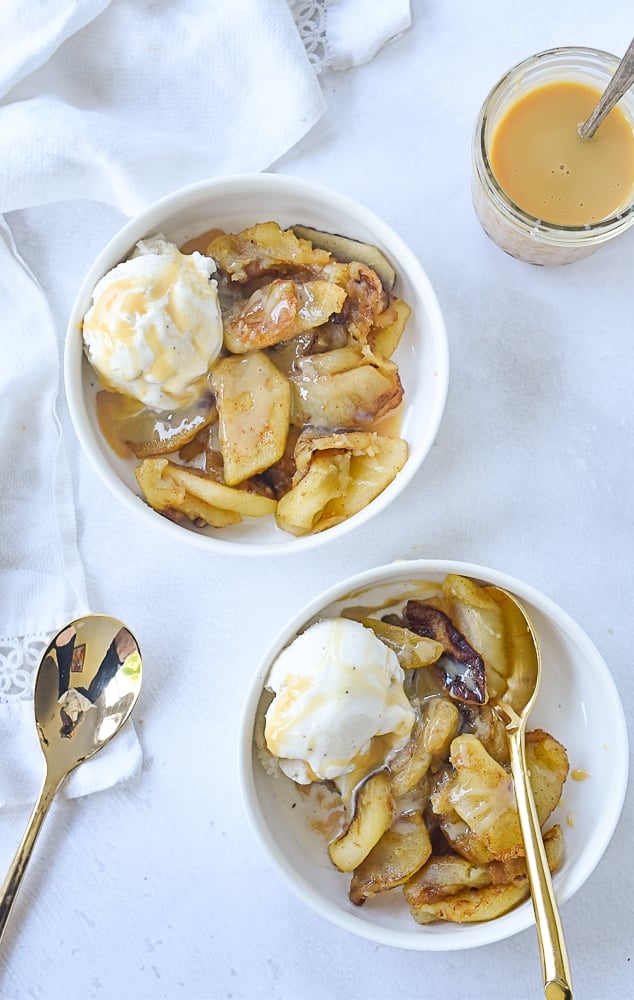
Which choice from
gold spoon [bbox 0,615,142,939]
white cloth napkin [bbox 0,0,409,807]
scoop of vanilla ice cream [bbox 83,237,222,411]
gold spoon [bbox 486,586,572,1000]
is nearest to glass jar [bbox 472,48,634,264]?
white cloth napkin [bbox 0,0,409,807]

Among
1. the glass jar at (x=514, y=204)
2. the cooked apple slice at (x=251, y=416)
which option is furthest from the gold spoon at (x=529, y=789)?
the glass jar at (x=514, y=204)

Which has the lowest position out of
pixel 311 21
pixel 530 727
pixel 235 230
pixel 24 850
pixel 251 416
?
pixel 530 727

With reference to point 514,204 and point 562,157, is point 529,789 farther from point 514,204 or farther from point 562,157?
point 562,157

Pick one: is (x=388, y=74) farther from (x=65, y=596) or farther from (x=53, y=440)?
(x=65, y=596)

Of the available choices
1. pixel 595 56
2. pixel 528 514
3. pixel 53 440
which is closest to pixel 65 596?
pixel 53 440

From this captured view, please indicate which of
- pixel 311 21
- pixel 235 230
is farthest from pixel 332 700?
pixel 311 21

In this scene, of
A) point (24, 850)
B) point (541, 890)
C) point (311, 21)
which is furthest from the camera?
point (311, 21)
